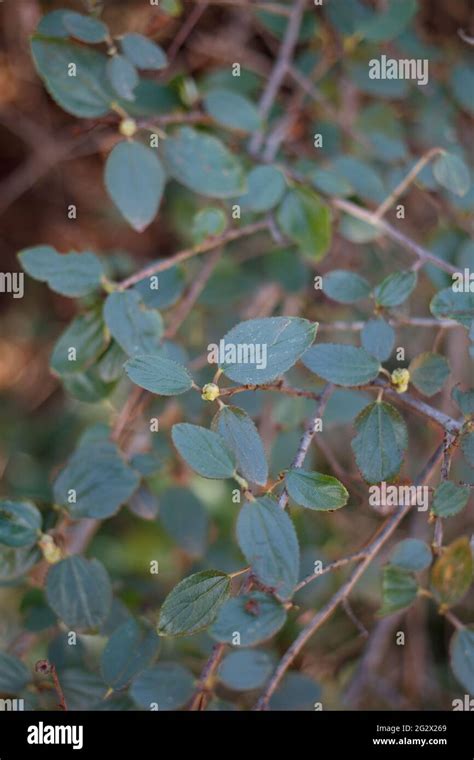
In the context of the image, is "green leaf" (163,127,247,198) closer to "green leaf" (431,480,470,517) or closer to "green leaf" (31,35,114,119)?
"green leaf" (31,35,114,119)

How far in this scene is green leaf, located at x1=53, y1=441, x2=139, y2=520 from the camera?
99 cm

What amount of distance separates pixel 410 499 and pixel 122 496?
1.20ft

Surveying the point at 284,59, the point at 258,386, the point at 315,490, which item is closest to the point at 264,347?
the point at 258,386

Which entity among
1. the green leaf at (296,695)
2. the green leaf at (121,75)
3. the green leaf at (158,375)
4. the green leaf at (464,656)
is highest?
the green leaf at (121,75)

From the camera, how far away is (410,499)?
0.89 meters

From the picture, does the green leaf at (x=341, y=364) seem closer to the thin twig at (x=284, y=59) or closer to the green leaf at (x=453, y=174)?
the green leaf at (x=453, y=174)

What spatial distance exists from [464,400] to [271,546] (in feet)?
0.87

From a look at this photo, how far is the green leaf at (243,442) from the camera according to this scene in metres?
0.76

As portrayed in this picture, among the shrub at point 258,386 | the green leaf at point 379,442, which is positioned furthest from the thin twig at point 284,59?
the green leaf at point 379,442

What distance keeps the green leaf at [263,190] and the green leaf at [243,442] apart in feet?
1.44

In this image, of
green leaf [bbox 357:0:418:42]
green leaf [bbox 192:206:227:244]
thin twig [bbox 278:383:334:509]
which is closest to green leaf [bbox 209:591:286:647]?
thin twig [bbox 278:383:334:509]

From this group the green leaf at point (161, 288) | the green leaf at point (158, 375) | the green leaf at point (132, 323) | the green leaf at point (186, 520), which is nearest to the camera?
the green leaf at point (158, 375)

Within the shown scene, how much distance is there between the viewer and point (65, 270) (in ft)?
3.36

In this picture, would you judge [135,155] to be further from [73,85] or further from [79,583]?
[79,583]
